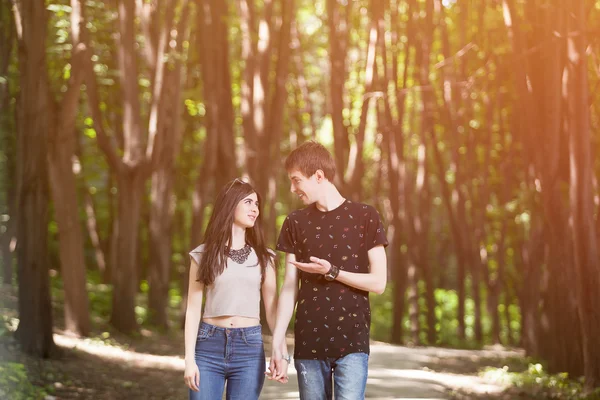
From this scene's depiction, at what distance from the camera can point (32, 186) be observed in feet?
44.7

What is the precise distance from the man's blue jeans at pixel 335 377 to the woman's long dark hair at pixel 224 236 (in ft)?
1.95

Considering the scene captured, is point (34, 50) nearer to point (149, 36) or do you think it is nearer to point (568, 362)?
point (149, 36)

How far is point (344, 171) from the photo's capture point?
Answer: 23422mm

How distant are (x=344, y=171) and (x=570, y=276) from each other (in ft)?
31.2

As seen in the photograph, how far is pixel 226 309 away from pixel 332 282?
0.61m

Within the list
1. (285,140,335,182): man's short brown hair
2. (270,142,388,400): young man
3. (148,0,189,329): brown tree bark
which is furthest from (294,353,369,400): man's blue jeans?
(148,0,189,329): brown tree bark

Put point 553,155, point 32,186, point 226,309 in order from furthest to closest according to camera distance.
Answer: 1. point 553,155
2. point 32,186
3. point 226,309

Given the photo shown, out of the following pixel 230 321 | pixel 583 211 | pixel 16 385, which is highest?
pixel 583 211

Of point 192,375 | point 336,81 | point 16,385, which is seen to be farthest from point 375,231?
point 336,81

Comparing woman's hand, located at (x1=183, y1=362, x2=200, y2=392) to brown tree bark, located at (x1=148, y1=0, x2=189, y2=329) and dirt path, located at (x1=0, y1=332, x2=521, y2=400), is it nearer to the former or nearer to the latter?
dirt path, located at (x1=0, y1=332, x2=521, y2=400)

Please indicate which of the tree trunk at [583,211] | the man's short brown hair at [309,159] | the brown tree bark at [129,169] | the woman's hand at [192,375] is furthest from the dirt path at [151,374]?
the man's short brown hair at [309,159]

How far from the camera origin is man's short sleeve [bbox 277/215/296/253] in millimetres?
5531

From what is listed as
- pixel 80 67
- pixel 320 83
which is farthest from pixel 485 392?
pixel 320 83

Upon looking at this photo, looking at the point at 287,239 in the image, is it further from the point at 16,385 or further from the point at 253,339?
the point at 16,385
